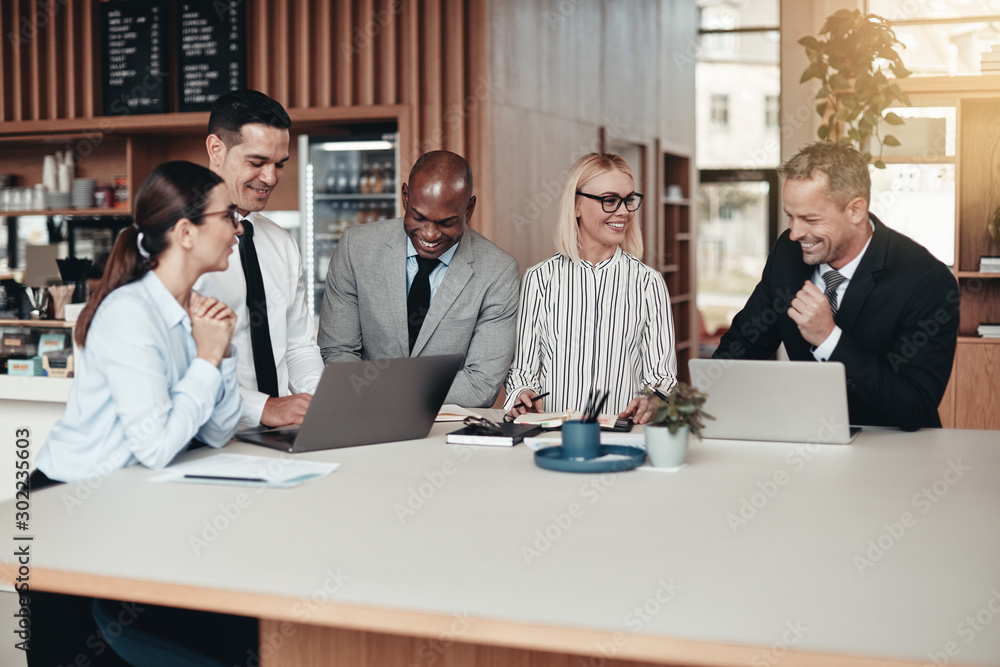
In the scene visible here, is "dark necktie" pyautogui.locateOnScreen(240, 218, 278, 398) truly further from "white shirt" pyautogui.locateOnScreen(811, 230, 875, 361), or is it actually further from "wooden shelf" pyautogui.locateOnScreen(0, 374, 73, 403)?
"wooden shelf" pyautogui.locateOnScreen(0, 374, 73, 403)

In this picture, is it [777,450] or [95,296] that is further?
[777,450]

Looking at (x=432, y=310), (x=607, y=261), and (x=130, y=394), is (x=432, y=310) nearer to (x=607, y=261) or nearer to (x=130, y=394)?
(x=607, y=261)

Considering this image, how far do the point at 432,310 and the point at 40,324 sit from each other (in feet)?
11.4

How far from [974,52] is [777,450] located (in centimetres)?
386

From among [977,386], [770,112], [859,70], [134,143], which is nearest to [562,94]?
[859,70]

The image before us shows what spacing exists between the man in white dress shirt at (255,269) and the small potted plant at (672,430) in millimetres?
913

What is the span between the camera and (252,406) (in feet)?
7.70

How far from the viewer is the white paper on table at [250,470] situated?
1808 millimetres

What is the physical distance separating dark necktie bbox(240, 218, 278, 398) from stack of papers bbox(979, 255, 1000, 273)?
12.5ft

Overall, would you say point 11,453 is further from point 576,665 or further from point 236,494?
point 576,665

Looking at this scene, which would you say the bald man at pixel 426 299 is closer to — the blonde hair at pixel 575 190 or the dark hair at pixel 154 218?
the blonde hair at pixel 575 190

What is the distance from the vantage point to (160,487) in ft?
5.83

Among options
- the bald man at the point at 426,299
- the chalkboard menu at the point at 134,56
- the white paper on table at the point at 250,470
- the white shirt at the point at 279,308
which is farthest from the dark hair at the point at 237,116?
the chalkboard menu at the point at 134,56

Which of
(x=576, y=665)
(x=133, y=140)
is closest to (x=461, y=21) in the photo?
(x=133, y=140)
